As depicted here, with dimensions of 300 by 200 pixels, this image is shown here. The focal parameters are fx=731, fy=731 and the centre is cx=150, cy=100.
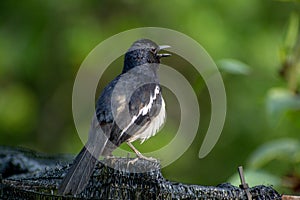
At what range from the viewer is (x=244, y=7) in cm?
932

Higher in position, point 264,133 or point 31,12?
point 31,12

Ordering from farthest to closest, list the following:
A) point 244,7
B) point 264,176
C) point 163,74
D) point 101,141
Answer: point 244,7 < point 163,74 < point 264,176 < point 101,141

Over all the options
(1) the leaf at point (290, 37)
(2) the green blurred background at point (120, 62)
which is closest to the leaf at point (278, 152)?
(1) the leaf at point (290, 37)

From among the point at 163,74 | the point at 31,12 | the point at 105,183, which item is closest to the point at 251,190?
the point at 105,183

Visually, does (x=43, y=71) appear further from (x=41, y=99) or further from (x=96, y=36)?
(x=96, y=36)

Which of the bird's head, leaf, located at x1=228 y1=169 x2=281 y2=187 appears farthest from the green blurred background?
leaf, located at x1=228 y1=169 x2=281 y2=187

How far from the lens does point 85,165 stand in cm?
371

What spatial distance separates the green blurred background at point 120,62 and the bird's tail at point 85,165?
4450mm

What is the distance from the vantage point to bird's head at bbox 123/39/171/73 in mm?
4922

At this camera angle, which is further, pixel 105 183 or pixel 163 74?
pixel 163 74

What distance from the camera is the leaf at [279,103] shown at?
4.23 metres

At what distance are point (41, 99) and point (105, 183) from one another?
7232 mm

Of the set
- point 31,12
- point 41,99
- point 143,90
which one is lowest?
point 143,90

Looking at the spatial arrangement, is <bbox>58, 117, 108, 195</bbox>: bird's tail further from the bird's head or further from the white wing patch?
the bird's head
